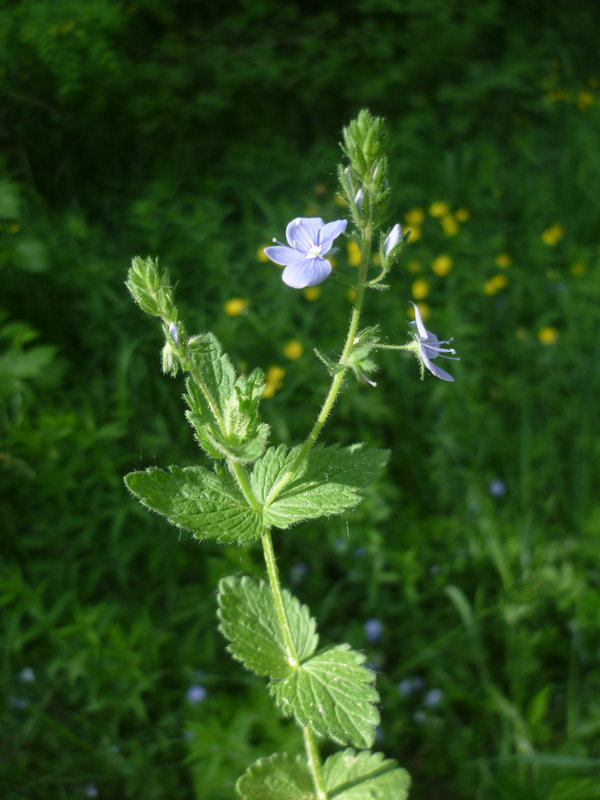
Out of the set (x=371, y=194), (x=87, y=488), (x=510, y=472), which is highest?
(x=371, y=194)

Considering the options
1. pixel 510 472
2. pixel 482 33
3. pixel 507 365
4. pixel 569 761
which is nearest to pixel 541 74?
pixel 482 33

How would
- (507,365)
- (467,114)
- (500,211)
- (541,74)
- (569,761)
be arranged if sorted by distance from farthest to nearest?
(541,74) < (467,114) < (500,211) < (507,365) < (569,761)

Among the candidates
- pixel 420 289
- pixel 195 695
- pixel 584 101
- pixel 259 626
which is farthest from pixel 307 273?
pixel 584 101

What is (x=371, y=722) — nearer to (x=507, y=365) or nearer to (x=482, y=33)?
(x=507, y=365)

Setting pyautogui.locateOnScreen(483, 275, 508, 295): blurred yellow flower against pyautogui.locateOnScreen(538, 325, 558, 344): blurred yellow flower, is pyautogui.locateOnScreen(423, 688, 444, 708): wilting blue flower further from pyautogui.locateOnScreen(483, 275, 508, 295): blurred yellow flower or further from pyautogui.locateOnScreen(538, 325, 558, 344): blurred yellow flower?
pyautogui.locateOnScreen(483, 275, 508, 295): blurred yellow flower

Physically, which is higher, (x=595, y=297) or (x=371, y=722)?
(x=371, y=722)

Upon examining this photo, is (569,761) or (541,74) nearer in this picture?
(569,761)

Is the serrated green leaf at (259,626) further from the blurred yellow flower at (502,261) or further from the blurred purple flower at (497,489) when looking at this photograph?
the blurred yellow flower at (502,261)
